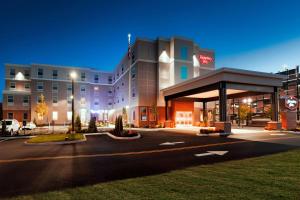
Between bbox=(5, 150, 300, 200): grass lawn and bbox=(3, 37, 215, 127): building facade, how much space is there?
21.0 meters

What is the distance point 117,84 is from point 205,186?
4502 centimetres

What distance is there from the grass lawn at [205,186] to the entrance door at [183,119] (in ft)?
93.9

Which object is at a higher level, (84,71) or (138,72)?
(84,71)

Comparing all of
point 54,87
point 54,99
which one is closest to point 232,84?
point 54,99

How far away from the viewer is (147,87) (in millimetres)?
34500

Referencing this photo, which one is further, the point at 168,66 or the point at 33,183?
the point at 168,66

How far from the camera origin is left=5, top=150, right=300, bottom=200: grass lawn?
4.75 metres

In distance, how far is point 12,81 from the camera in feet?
153

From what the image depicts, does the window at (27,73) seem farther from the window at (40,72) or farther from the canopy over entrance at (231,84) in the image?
the canopy over entrance at (231,84)

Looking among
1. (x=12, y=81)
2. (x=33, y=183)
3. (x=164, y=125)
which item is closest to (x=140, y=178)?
(x=33, y=183)

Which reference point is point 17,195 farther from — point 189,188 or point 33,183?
point 189,188

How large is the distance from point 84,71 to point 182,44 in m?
28.5

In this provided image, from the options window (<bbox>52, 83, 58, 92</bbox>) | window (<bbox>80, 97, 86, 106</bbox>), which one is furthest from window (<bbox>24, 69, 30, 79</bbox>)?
window (<bbox>80, 97, 86, 106</bbox>)

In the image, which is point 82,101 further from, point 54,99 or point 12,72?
point 12,72
